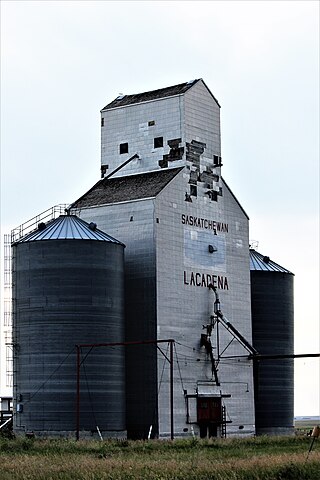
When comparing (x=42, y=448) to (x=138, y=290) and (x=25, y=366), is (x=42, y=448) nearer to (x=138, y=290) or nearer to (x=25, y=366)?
(x=25, y=366)

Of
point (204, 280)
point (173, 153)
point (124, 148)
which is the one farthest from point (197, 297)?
point (124, 148)

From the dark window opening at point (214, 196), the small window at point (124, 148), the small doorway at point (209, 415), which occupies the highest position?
the small window at point (124, 148)

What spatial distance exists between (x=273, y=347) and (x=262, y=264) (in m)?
6.44

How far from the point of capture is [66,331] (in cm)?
6638

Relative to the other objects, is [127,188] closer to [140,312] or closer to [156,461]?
[140,312]

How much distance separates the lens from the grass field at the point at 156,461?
38.6m

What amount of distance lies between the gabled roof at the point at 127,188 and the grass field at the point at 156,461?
2001 centimetres

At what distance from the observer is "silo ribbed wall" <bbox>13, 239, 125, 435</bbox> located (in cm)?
6588

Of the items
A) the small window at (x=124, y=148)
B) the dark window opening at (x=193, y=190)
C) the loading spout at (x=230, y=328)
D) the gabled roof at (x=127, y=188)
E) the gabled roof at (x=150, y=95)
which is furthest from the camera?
the small window at (x=124, y=148)

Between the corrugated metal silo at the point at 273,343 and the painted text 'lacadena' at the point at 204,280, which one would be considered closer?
the painted text 'lacadena' at the point at 204,280

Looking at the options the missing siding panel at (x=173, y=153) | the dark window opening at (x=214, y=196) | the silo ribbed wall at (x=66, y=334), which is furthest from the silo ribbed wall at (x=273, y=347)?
the silo ribbed wall at (x=66, y=334)

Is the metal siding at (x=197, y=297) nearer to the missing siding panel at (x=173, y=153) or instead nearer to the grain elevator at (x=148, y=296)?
the grain elevator at (x=148, y=296)

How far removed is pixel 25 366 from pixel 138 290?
9.13 m

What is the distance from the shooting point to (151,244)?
71000 millimetres
